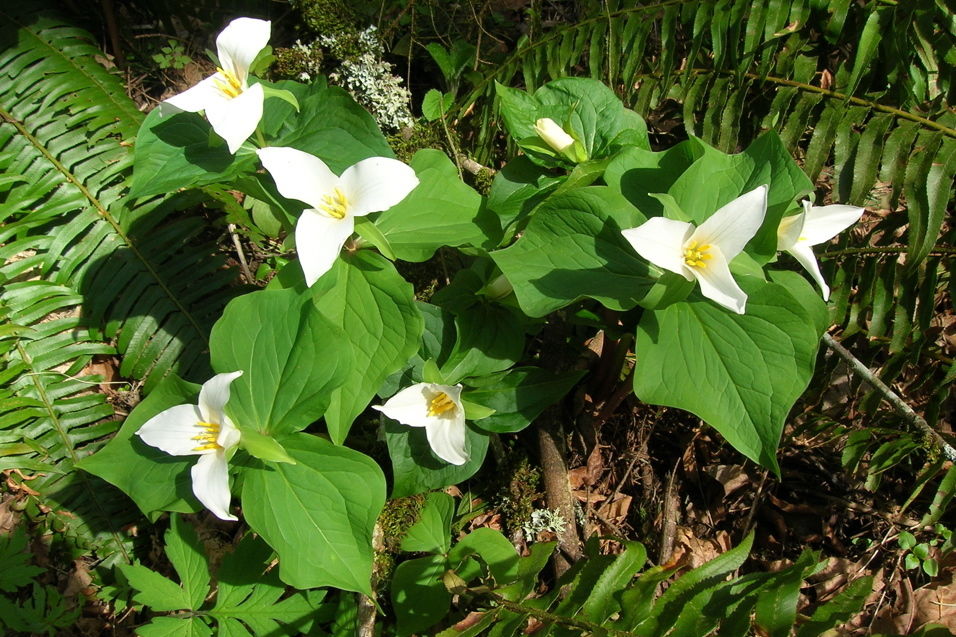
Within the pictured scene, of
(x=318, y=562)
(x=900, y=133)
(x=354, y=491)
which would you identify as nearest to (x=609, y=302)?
(x=354, y=491)

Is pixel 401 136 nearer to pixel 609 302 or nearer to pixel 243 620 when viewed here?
pixel 609 302

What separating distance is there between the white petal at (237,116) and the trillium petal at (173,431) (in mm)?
760

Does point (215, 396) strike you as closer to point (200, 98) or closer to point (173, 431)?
point (173, 431)

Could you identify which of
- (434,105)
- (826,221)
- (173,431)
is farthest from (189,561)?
(826,221)

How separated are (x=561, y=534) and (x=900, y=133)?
1878mm

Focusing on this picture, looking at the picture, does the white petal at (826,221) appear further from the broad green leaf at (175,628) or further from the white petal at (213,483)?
the broad green leaf at (175,628)

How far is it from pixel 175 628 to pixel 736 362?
77.6 inches

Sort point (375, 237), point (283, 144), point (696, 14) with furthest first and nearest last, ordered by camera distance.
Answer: point (696, 14)
point (283, 144)
point (375, 237)

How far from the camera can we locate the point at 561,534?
2.46 metres

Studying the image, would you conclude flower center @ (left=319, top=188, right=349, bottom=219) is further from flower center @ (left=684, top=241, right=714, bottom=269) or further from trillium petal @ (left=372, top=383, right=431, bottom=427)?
flower center @ (left=684, top=241, right=714, bottom=269)

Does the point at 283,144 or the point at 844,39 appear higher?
the point at 844,39

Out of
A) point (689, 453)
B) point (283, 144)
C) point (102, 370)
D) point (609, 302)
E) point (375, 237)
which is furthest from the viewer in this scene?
point (102, 370)

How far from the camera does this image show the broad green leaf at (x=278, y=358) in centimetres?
A: 182

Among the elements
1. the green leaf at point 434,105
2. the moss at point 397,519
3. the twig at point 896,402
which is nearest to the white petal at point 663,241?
the twig at point 896,402
